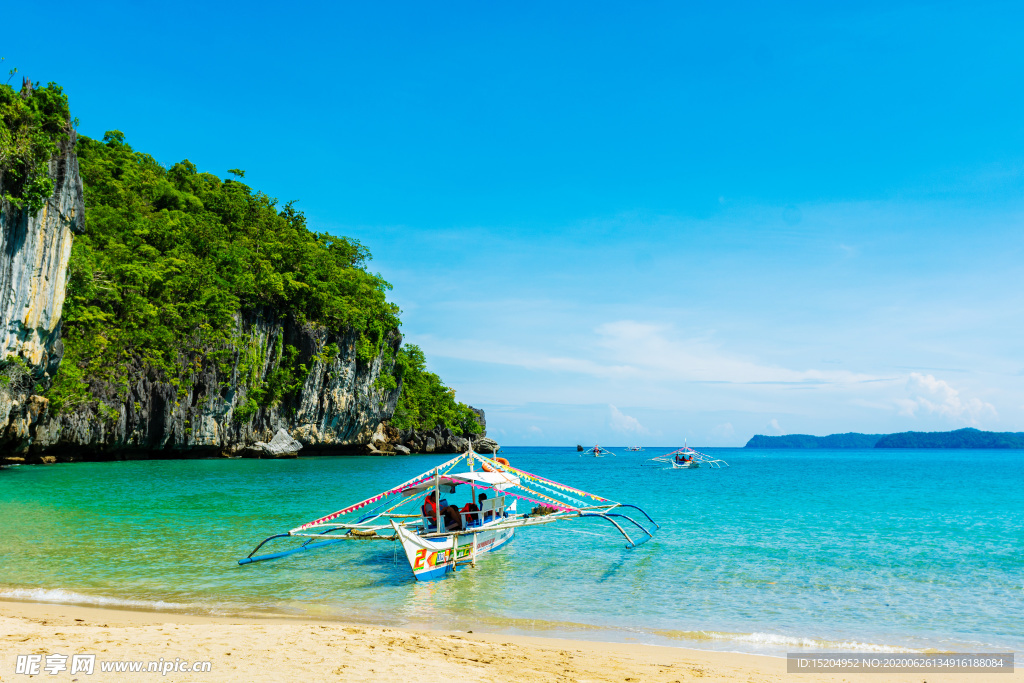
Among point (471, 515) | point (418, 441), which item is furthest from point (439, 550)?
point (418, 441)

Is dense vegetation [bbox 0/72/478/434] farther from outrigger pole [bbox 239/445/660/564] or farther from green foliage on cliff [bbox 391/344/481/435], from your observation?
outrigger pole [bbox 239/445/660/564]

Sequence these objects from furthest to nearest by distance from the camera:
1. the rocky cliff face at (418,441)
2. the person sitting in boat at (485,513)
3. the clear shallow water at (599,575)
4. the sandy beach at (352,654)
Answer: the rocky cliff face at (418,441) → the person sitting in boat at (485,513) → the clear shallow water at (599,575) → the sandy beach at (352,654)

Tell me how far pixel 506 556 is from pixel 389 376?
48.8 metres

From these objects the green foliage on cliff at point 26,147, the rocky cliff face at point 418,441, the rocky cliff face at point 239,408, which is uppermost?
the green foliage on cliff at point 26,147

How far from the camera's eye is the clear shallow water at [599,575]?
8.76 m

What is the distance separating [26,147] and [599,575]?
966 inches

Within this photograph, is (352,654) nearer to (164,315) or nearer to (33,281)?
(33,281)

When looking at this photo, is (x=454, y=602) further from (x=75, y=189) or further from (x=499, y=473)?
(x=75, y=189)

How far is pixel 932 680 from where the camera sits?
6566mm

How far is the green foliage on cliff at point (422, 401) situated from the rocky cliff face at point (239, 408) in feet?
37.5

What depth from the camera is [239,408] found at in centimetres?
4628

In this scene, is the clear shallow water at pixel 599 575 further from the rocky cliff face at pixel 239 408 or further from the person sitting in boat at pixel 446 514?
the rocky cliff face at pixel 239 408

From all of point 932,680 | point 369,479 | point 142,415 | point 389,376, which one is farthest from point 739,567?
point 389,376

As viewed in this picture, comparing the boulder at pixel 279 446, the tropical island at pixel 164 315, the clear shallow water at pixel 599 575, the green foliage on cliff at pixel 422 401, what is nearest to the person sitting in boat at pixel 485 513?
the clear shallow water at pixel 599 575
